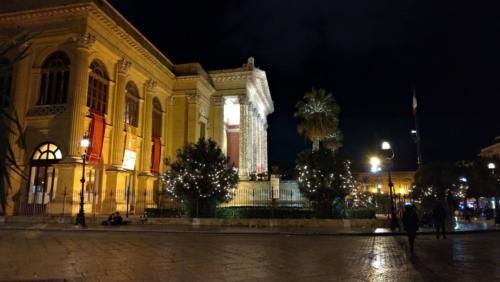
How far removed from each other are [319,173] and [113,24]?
1955cm

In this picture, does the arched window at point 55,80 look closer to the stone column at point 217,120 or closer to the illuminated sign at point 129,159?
the illuminated sign at point 129,159

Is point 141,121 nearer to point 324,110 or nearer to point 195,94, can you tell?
point 195,94

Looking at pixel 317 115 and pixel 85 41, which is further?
pixel 317 115

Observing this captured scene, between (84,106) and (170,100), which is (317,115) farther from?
(84,106)

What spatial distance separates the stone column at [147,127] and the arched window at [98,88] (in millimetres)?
5754

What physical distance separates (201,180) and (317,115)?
20421 millimetres

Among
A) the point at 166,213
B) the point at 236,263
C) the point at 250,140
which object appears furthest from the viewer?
the point at 250,140

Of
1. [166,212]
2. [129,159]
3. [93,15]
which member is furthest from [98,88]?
[166,212]

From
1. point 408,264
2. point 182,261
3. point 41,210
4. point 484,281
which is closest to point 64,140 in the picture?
point 41,210

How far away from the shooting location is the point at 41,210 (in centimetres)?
2514

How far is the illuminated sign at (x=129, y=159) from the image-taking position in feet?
102

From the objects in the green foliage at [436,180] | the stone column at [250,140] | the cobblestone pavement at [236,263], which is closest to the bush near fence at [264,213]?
the cobblestone pavement at [236,263]

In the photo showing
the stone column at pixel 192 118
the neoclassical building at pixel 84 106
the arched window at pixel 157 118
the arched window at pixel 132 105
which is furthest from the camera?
the stone column at pixel 192 118

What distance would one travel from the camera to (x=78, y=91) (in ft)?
85.1
